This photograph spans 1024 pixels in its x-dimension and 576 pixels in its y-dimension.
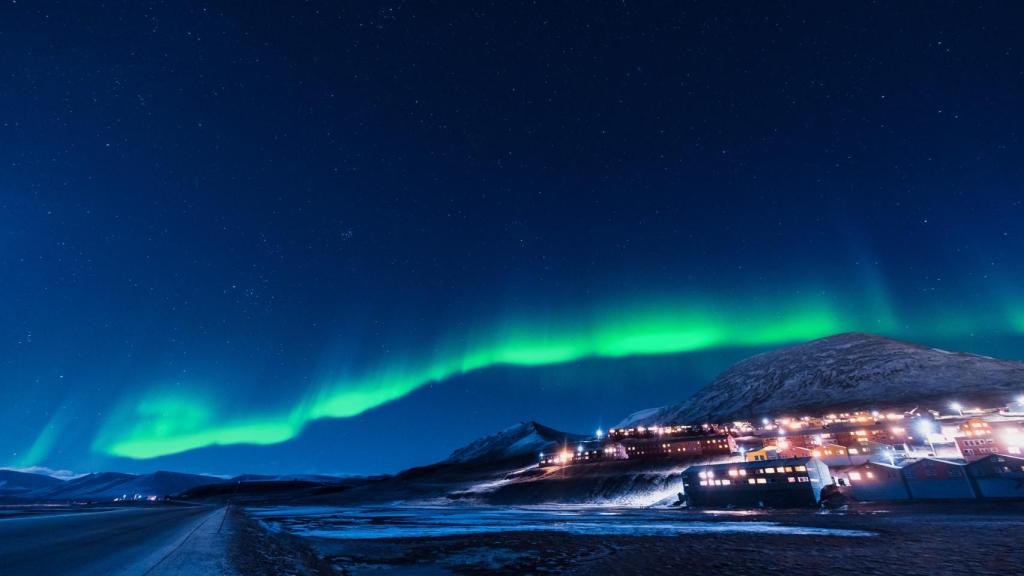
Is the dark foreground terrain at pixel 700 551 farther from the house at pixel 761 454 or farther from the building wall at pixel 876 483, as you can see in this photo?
the house at pixel 761 454

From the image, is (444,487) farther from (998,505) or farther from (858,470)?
(998,505)

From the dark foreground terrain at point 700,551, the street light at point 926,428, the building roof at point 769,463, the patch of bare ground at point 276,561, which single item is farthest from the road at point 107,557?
the street light at point 926,428

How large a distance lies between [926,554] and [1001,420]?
113 meters

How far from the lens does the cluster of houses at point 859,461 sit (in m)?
75.0

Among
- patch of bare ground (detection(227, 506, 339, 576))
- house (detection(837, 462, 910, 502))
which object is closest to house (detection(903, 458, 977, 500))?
house (detection(837, 462, 910, 502))

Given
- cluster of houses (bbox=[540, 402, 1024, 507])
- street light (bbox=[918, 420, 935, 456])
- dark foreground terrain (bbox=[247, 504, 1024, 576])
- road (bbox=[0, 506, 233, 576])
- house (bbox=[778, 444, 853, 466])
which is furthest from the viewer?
street light (bbox=[918, 420, 935, 456])

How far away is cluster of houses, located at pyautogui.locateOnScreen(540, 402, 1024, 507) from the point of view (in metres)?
75.0

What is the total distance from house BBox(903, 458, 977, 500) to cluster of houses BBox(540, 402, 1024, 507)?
0.13 meters

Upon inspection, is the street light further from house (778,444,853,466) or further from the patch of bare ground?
the patch of bare ground

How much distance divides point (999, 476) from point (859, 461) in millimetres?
22797

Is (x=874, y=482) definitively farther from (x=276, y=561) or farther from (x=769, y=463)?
(x=276, y=561)

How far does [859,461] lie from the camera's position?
92875mm

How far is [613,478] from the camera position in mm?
132625

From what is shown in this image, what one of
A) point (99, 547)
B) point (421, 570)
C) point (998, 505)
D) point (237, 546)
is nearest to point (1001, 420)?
point (998, 505)
